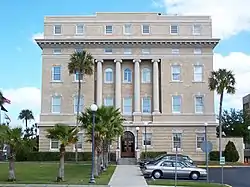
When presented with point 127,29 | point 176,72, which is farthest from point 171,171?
point 127,29

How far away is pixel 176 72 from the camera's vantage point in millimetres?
66250

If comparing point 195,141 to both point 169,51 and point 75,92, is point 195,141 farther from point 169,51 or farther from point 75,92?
point 75,92

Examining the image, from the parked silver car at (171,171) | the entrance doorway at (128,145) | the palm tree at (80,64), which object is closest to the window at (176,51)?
the palm tree at (80,64)

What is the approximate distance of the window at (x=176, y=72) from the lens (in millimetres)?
66250

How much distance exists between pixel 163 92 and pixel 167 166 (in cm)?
3121

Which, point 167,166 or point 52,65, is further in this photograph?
point 52,65

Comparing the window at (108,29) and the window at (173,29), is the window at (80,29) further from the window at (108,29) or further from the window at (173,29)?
the window at (173,29)

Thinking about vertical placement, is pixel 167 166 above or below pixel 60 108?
below

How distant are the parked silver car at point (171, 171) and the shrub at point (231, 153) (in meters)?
29.5

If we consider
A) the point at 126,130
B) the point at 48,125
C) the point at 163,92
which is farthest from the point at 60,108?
the point at 163,92

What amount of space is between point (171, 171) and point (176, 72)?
32429mm

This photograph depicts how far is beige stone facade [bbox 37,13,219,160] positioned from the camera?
65375 millimetres

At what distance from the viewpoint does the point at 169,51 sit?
66.2 meters

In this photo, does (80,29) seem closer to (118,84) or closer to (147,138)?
(118,84)
